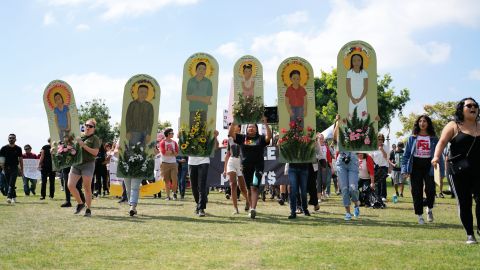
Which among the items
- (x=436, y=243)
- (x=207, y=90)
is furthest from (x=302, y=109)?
(x=436, y=243)

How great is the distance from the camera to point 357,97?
12125 mm

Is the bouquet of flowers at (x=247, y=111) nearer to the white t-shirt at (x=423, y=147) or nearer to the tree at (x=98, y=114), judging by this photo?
the white t-shirt at (x=423, y=147)

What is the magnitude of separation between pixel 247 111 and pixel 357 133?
2385 millimetres

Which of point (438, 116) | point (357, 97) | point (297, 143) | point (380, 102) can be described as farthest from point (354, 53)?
point (438, 116)

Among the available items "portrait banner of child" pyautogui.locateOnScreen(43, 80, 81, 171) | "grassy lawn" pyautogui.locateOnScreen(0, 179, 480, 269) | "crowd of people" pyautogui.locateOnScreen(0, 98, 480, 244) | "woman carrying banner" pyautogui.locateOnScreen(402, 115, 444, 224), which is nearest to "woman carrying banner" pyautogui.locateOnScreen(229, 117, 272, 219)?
"crowd of people" pyautogui.locateOnScreen(0, 98, 480, 244)

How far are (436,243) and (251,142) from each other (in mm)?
5076

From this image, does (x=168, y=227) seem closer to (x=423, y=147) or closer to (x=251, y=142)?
(x=251, y=142)

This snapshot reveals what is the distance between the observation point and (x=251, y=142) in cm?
1226

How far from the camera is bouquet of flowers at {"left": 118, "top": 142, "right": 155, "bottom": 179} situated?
1324 cm

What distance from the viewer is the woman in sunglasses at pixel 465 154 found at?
7996 millimetres

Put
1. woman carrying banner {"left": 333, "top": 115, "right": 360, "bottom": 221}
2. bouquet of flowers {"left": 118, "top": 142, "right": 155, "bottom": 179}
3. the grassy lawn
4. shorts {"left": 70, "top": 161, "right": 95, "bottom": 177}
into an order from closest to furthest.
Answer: the grassy lawn < woman carrying banner {"left": 333, "top": 115, "right": 360, "bottom": 221} < shorts {"left": 70, "top": 161, "right": 95, "bottom": 177} < bouquet of flowers {"left": 118, "top": 142, "right": 155, "bottom": 179}

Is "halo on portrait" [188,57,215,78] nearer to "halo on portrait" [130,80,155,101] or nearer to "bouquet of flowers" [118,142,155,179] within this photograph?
"halo on portrait" [130,80,155,101]

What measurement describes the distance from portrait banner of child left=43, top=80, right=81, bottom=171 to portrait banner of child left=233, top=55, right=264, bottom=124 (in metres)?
3.92

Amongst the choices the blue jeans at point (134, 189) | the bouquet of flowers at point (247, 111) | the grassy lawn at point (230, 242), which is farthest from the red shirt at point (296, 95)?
the blue jeans at point (134, 189)
